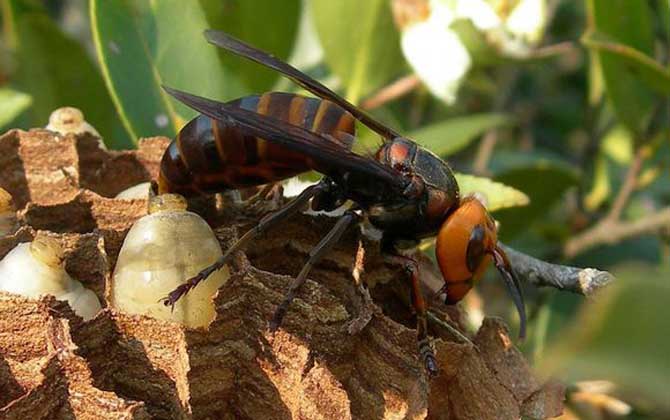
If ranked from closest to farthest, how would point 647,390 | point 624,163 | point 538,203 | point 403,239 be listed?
point 647,390, point 403,239, point 538,203, point 624,163

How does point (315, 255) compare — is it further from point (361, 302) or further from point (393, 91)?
point (393, 91)

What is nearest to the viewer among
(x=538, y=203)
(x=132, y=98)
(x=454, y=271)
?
(x=454, y=271)

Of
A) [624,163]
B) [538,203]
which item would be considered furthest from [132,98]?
[624,163]

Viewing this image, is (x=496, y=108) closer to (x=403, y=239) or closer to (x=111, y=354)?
(x=403, y=239)

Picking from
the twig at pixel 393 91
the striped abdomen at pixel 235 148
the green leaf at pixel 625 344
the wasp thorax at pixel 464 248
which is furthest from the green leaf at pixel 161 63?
the green leaf at pixel 625 344

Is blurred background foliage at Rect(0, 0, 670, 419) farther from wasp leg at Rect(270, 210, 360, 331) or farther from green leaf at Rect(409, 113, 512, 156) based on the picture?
wasp leg at Rect(270, 210, 360, 331)
